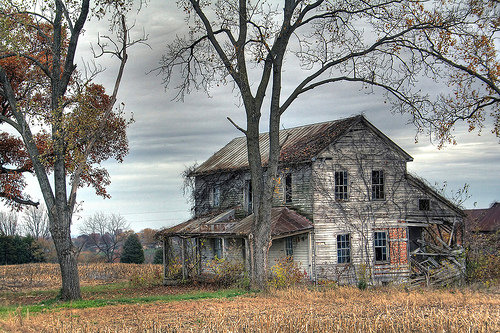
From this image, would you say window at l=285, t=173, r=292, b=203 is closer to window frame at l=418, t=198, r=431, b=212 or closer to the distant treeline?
window frame at l=418, t=198, r=431, b=212

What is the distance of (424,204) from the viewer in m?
29.4

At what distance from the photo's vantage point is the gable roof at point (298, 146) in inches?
1082

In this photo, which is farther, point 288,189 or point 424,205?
point 424,205

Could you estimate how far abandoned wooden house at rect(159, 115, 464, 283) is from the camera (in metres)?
26.9

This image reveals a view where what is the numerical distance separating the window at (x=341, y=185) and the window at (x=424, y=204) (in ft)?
15.1

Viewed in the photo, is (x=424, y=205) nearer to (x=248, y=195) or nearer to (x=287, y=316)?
(x=248, y=195)

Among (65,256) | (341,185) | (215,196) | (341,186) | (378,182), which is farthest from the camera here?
(215,196)

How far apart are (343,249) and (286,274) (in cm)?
412

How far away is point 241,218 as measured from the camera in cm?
3023

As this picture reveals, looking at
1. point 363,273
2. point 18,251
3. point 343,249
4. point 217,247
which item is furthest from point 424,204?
point 18,251

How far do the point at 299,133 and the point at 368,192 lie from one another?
5.84m

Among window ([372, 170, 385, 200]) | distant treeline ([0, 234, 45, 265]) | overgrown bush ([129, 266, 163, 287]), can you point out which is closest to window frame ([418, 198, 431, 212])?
window ([372, 170, 385, 200])

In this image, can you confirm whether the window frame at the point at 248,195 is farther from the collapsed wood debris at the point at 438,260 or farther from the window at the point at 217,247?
the collapsed wood debris at the point at 438,260

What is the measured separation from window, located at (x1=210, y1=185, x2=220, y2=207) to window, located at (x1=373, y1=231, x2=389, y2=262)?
9939mm
